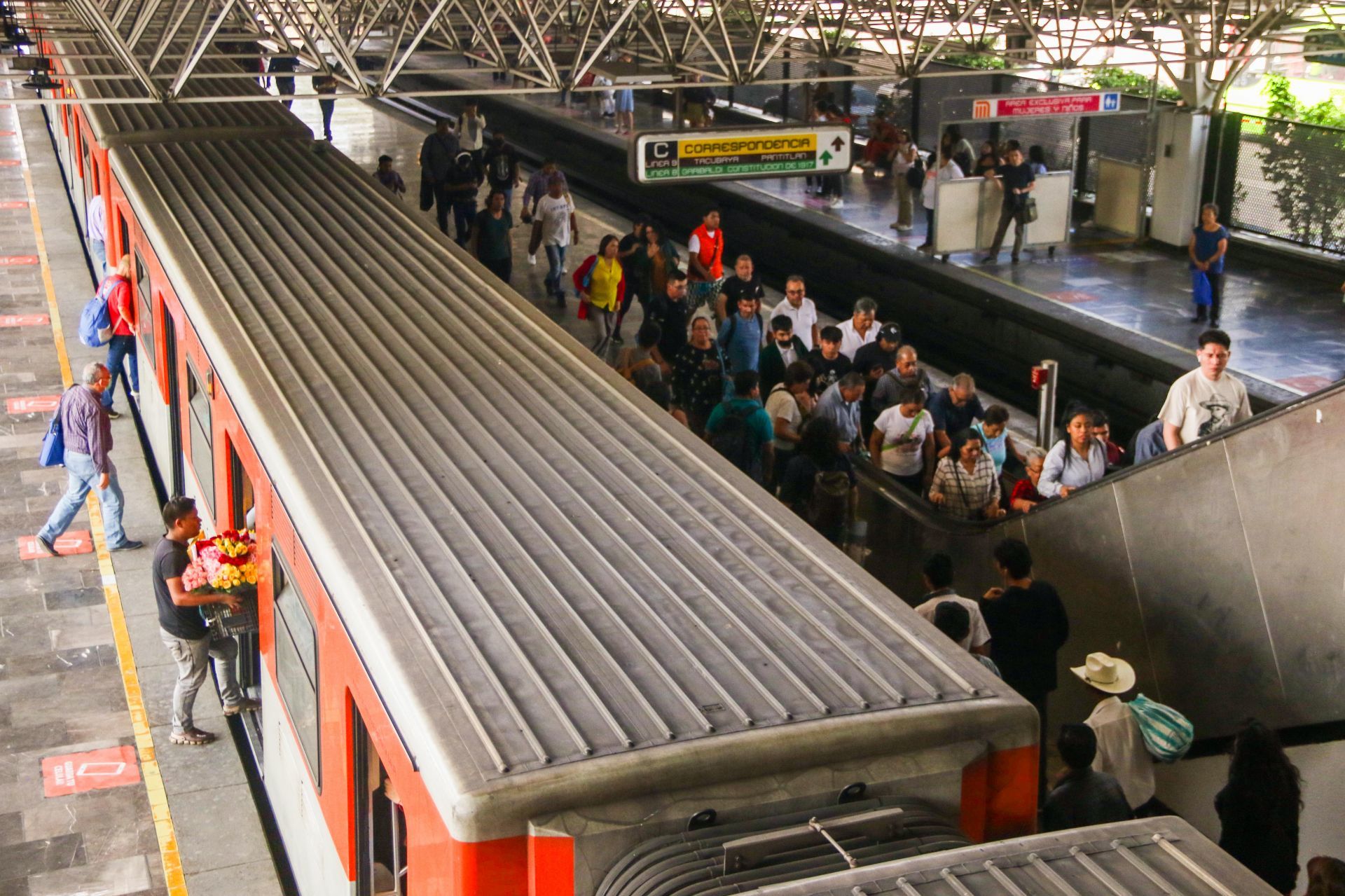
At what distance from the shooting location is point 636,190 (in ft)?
84.5

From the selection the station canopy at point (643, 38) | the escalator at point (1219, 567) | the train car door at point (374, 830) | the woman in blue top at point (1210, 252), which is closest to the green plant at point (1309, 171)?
the station canopy at point (643, 38)

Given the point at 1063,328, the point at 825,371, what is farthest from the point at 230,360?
the point at 1063,328

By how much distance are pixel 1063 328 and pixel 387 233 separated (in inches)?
377

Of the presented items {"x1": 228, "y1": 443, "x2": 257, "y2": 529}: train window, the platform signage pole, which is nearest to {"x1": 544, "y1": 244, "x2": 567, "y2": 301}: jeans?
the platform signage pole

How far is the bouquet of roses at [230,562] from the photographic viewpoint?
6422 mm

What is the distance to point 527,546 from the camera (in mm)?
4926

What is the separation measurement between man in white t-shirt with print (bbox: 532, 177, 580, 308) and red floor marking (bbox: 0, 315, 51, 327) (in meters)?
5.59

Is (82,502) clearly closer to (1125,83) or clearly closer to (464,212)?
(464,212)

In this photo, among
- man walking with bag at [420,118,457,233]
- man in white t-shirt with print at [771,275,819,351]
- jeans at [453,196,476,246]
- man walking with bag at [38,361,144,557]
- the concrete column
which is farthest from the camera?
the concrete column

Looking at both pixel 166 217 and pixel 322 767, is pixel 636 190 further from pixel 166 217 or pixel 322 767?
pixel 322 767

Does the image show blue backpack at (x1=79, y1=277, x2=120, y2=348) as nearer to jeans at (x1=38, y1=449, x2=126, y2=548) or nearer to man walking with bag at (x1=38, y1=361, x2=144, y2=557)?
man walking with bag at (x1=38, y1=361, x2=144, y2=557)

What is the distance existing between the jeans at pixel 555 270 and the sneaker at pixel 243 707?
8920 millimetres

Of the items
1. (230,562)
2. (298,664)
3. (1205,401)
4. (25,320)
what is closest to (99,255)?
(25,320)

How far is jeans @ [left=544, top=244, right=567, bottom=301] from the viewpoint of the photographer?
53.9 feet
